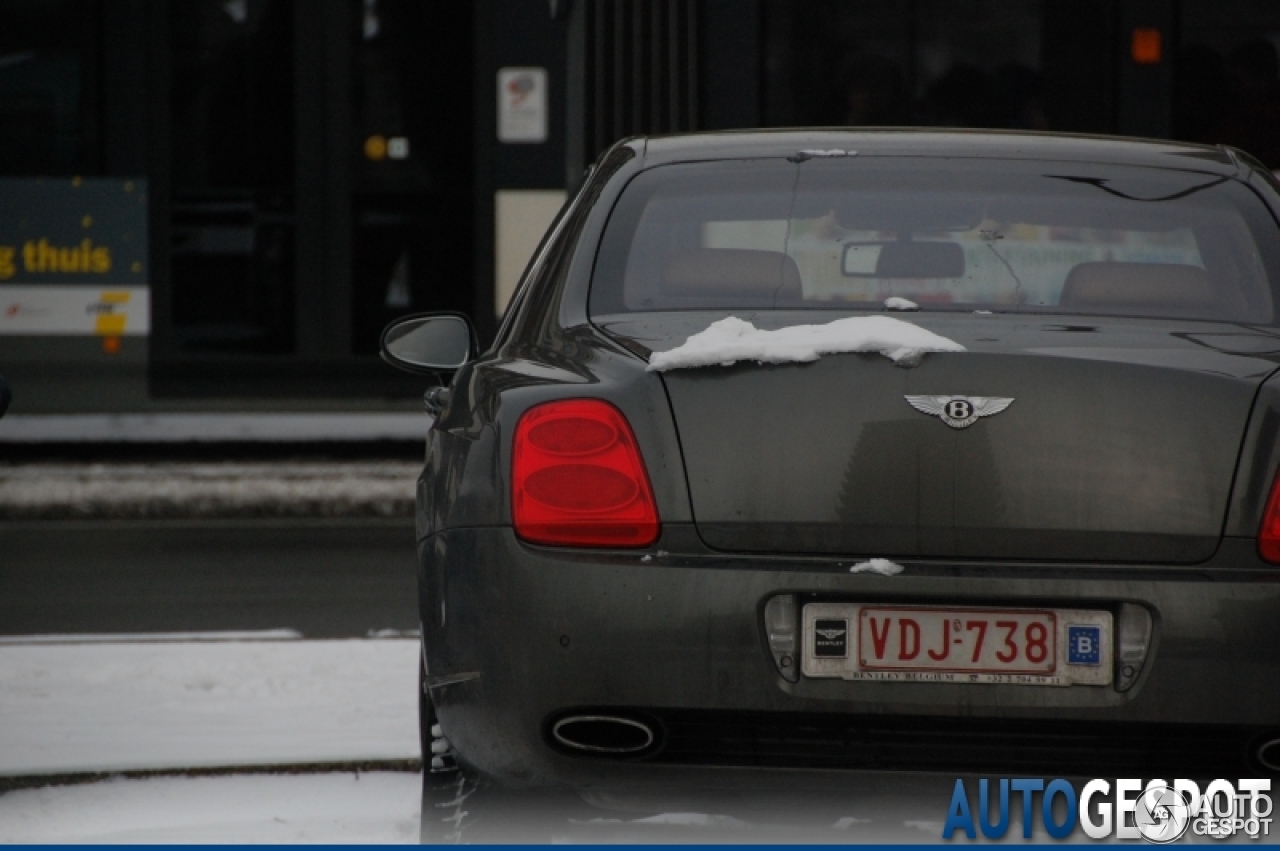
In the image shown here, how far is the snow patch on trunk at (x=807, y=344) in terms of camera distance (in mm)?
3289

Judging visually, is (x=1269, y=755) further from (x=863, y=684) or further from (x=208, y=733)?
(x=208, y=733)

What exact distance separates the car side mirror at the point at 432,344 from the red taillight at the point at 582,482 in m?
1.09

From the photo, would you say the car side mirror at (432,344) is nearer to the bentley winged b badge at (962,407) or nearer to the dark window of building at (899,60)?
the bentley winged b badge at (962,407)

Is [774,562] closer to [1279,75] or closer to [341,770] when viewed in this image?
[341,770]

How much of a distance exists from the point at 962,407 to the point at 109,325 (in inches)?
373

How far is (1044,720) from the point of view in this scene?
318 cm

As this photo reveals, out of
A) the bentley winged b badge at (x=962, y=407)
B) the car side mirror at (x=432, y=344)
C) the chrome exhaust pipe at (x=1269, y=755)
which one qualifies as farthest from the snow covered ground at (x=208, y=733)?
the chrome exhaust pipe at (x=1269, y=755)

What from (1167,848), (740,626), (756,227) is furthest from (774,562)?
(756,227)

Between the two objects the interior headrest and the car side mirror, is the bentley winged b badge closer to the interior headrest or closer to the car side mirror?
the interior headrest

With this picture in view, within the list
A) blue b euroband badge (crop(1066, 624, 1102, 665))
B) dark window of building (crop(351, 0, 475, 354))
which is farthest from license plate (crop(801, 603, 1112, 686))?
dark window of building (crop(351, 0, 475, 354))

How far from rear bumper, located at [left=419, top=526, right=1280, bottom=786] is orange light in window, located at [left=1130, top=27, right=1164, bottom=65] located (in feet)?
32.1

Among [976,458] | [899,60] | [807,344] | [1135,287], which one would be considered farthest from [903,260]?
[899,60]

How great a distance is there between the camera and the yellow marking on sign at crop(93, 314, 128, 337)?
1202cm

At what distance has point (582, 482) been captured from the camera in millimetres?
3334
